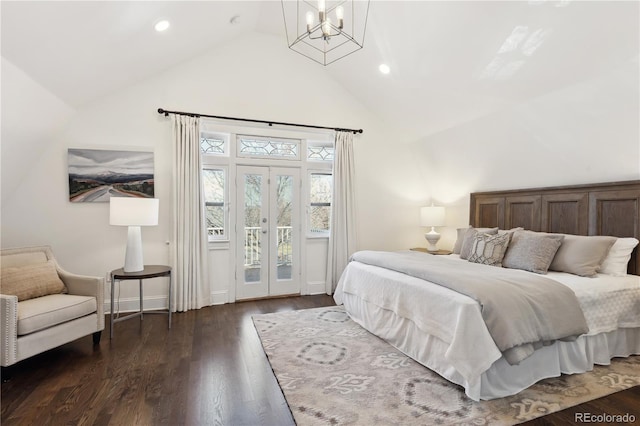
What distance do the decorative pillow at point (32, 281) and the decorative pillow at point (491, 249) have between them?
4.14 m

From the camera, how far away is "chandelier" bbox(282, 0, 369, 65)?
11.7 ft

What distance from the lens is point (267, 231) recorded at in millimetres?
4715

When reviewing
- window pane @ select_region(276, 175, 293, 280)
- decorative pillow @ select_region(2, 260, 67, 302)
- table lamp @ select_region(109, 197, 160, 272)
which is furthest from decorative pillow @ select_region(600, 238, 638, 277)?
decorative pillow @ select_region(2, 260, 67, 302)

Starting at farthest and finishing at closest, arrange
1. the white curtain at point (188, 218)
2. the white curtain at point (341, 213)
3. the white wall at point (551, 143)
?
1. the white curtain at point (341, 213)
2. the white curtain at point (188, 218)
3. the white wall at point (551, 143)

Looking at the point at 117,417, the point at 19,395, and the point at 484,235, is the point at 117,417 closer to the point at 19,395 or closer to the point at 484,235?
the point at 19,395

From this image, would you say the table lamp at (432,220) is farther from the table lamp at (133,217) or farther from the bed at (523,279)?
the table lamp at (133,217)

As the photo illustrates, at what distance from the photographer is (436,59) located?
3508 millimetres

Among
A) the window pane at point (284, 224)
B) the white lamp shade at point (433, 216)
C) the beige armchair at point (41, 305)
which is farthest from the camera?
the white lamp shade at point (433, 216)

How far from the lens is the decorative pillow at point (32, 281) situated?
108 inches

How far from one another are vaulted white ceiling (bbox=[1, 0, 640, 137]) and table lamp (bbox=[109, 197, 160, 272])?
119 centimetres

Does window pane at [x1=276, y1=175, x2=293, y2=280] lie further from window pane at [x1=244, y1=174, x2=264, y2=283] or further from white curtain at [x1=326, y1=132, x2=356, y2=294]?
white curtain at [x1=326, y1=132, x2=356, y2=294]

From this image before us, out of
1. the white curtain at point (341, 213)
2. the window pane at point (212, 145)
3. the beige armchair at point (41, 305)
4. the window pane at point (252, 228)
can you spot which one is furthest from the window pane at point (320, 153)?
the beige armchair at point (41, 305)

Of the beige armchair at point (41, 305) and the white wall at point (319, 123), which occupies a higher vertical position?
the white wall at point (319, 123)

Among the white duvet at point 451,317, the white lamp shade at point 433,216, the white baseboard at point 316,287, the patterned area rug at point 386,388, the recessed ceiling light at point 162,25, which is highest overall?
the recessed ceiling light at point 162,25
